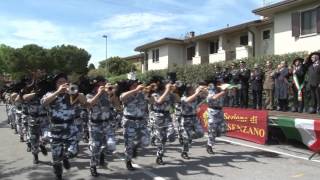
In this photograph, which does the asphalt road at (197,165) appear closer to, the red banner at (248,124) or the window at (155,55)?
the red banner at (248,124)

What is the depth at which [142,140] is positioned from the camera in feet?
32.0

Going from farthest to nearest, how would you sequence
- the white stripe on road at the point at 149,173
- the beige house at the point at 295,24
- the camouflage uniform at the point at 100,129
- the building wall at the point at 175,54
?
the building wall at the point at 175,54
the beige house at the point at 295,24
the camouflage uniform at the point at 100,129
the white stripe on road at the point at 149,173

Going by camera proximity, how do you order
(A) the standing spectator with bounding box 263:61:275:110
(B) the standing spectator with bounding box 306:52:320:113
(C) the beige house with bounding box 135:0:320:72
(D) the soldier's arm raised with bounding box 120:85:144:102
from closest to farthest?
1. (D) the soldier's arm raised with bounding box 120:85:144:102
2. (B) the standing spectator with bounding box 306:52:320:113
3. (A) the standing spectator with bounding box 263:61:275:110
4. (C) the beige house with bounding box 135:0:320:72

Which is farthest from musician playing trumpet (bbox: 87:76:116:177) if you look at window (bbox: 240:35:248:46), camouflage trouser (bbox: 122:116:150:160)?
window (bbox: 240:35:248:46)

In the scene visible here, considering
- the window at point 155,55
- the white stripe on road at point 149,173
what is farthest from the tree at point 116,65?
the white stripe on road at point 149,173

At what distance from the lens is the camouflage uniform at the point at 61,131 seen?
862 cm

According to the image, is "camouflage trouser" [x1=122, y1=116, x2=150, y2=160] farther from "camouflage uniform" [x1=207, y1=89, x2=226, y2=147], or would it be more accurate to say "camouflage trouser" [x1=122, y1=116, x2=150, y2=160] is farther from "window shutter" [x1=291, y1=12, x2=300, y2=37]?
"window shutter" [x1=291, y1=12, x2=300, y2=37]

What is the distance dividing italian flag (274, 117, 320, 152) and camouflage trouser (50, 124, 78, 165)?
5543mm

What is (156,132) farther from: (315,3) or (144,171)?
(315,3)

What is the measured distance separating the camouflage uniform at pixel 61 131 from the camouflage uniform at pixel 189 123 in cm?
286

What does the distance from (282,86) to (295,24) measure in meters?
11.0

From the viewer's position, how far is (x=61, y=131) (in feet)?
28.4

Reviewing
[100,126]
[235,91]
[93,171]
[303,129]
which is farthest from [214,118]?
[235,91]

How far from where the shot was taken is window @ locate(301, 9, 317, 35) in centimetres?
2517
